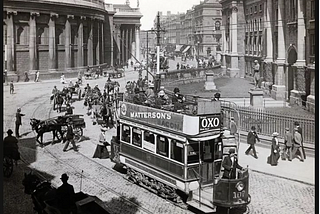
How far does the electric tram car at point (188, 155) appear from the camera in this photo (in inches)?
322

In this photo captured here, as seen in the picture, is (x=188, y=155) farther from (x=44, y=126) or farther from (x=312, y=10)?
(x=44, y=126)

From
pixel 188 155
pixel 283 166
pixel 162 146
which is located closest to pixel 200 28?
pixel 283 166

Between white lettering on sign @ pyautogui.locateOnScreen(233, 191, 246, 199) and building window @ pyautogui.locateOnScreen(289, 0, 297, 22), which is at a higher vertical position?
building window @ pyautogui.locateOnScreen(289, 0, 297, 22)

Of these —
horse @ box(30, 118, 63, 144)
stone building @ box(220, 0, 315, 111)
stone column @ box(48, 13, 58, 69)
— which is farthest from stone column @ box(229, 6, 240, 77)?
stone column @ box(48, 13, 58, 69)

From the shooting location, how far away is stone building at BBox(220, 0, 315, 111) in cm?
1005

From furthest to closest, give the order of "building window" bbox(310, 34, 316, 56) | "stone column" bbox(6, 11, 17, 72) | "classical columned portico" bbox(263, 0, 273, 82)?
"stone column" bbox(6, 11, 17, 72), "classical columned portico" bbox(263, 0, 273, 82), "building window" bbox(310, 34, 316, 56)

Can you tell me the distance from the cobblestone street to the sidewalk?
0.47 ft

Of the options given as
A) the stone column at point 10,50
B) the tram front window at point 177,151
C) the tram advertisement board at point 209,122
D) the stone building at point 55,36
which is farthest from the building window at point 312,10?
the stone column at point 10,50

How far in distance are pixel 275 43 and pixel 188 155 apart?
445cm

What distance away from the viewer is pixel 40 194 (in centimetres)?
845

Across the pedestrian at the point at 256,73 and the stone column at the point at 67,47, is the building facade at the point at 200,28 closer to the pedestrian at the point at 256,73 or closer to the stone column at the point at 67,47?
the pedestrian at the point at 256,73

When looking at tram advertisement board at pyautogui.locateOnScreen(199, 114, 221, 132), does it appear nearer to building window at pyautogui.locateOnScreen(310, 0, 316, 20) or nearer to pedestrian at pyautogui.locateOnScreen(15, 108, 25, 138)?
building window at pyautogui.locateOnScreen(310, 0, 316, 20)

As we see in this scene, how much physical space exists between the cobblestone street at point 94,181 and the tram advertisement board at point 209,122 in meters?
1.70

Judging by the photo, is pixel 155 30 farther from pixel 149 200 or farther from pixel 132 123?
pixel 149 200
